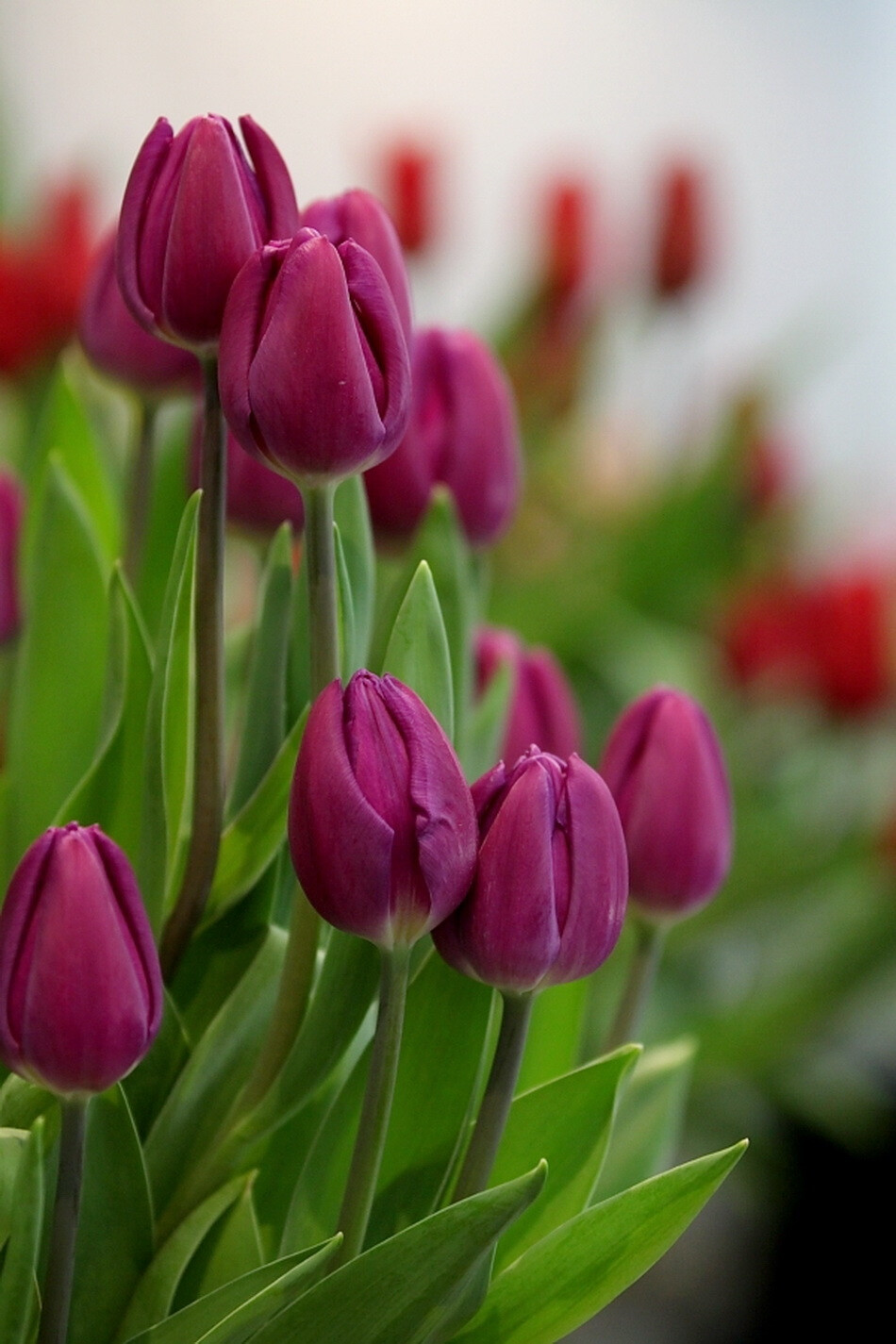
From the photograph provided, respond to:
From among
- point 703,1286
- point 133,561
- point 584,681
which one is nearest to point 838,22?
point 584,681

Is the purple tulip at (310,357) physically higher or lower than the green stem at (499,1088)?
higher

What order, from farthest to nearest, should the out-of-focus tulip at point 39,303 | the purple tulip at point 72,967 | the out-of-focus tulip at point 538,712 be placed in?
1. the out-of-focus tulip at point 39,303
2. the out-of-focus tulip at point 538,712
3. the purple tulip at point 72,967

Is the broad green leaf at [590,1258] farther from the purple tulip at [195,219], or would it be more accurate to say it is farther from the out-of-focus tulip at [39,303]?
the out-of-focus tulip at [39,303]

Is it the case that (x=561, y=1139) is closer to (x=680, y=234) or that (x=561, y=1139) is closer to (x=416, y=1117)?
(x=416, y=1117)

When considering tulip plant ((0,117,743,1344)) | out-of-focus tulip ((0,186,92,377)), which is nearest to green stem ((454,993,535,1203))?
tulip plant ((0,117,743,1344))

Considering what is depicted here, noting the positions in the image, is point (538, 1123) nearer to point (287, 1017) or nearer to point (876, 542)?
point (287, 1017)

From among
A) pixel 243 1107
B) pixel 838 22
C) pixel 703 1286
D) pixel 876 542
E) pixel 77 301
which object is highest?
pixel 838 22

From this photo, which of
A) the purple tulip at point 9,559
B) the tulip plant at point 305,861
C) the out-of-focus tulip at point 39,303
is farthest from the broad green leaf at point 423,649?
the out-of-focus tulip at point 39,303
